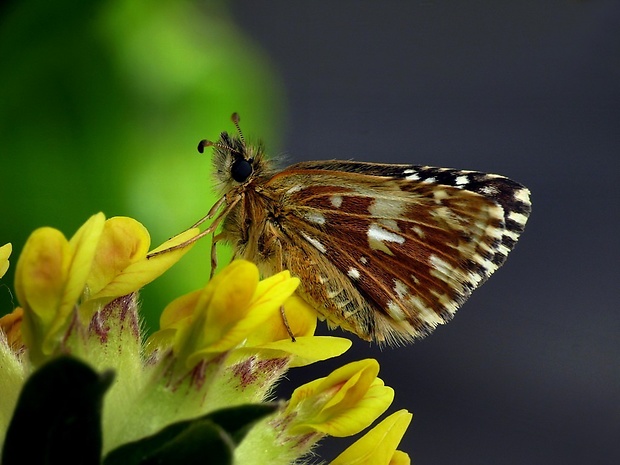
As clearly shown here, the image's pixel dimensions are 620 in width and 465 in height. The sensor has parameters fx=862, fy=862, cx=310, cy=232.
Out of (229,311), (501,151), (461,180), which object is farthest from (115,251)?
(501,151)

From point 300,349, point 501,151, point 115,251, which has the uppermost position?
point 115,251

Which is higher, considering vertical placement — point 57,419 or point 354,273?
point 57,419

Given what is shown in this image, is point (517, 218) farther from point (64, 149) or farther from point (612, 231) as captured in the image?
point (612, 231)

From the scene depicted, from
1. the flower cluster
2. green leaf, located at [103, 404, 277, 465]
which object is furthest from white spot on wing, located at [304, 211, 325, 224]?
green leaf, located at [103, 404, 277, 465]

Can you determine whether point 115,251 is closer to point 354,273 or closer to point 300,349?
point 300,349

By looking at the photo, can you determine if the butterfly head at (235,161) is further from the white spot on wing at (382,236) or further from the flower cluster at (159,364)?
the flower cluster at (159,364)

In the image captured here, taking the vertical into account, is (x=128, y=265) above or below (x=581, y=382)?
above

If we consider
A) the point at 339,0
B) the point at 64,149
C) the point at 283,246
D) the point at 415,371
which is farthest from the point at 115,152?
the point at 339,0
